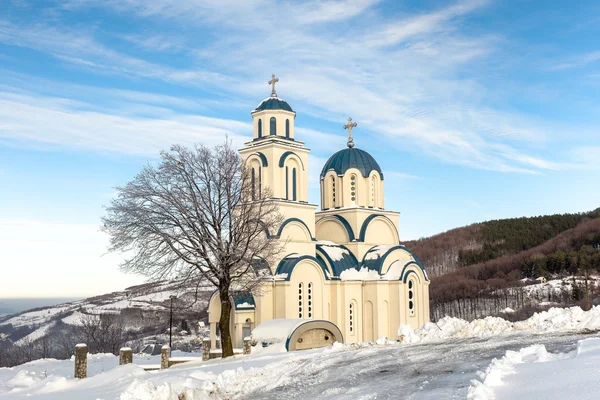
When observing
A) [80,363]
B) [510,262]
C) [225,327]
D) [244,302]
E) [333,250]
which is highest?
[510,262]

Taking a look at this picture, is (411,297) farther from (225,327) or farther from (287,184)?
(225,327)

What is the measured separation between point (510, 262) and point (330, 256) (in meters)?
88.6

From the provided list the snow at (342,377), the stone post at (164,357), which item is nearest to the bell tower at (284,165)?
the stone post at (164,357)

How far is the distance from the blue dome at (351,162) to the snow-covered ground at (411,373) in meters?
14.6

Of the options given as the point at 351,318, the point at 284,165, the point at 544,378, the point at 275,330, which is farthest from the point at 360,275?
the point at 544,378

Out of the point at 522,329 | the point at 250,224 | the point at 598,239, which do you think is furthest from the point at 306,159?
the point at 598,239

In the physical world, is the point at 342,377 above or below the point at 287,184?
below

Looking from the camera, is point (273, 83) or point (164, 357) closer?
point (164, 357)

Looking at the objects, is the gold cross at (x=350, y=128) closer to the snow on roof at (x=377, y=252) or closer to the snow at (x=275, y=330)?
the snow on roof at (x=377, y=252)

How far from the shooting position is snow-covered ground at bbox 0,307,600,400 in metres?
8.72

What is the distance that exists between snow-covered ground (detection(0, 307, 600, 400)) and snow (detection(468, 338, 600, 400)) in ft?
0.04

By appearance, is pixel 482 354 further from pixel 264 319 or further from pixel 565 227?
pixel 565 227

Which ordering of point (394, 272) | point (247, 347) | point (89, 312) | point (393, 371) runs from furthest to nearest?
point (89, 312), point (394, 272), point (247, 347), point (393, 371)

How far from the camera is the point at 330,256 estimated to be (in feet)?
95.1
